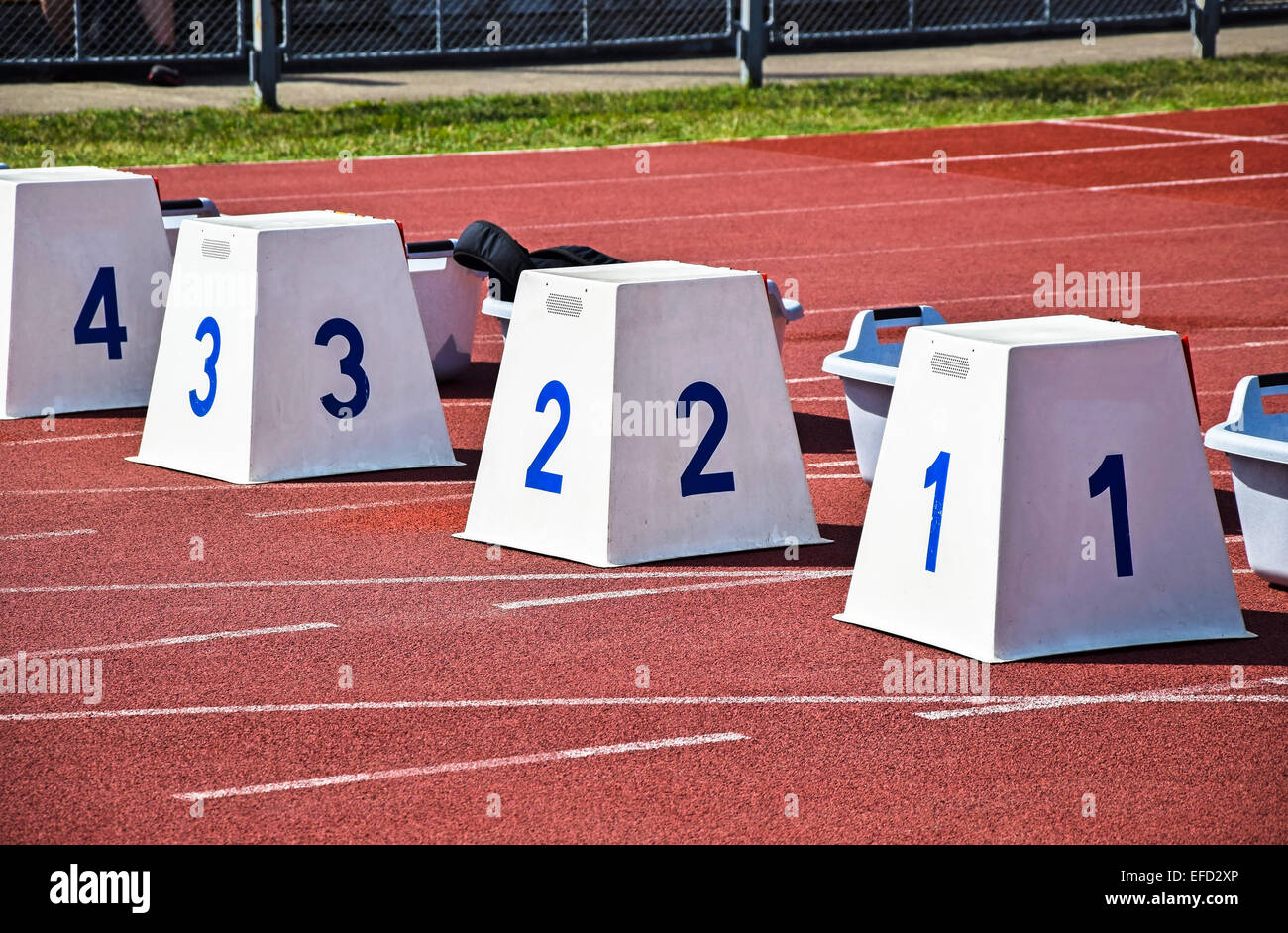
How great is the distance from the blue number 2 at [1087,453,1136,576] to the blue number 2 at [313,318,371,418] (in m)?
3.73

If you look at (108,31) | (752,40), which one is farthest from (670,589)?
(108,31)

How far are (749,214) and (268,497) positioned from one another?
9.16 meters

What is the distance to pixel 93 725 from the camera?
584cm

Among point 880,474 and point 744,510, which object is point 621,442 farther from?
point 880,474

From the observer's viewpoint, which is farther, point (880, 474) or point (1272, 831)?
point (880, 474)

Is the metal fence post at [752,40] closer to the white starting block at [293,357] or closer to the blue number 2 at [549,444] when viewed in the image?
the white starting block at [293,357]

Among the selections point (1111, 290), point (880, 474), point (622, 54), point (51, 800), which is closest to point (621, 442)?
point (880, 474)

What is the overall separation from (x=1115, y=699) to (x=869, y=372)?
2.26 metres

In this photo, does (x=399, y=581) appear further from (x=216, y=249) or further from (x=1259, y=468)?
(x=1259, y=468)

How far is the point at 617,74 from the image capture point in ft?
88.3

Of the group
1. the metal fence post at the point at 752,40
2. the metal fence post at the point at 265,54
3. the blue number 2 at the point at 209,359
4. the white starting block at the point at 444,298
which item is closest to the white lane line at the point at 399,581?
the blue number 2 at the point at 209,359

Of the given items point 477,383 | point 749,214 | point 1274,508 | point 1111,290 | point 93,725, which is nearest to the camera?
point 93,725
